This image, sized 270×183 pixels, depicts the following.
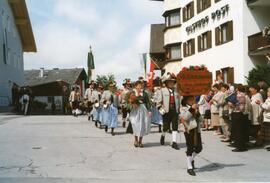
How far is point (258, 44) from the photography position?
1147 inches

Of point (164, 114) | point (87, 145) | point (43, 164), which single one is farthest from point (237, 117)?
point (43, 164)

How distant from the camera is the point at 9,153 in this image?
12.3 meters

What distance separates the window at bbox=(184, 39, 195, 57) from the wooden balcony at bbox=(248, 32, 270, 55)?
403 inches

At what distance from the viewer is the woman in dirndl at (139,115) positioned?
13.7 metres

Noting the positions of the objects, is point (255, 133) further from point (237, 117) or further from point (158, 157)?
point (158, 157)

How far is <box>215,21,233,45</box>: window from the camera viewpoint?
1264 inches

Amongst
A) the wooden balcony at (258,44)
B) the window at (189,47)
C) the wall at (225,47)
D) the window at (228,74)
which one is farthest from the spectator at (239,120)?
the window at (189,47)

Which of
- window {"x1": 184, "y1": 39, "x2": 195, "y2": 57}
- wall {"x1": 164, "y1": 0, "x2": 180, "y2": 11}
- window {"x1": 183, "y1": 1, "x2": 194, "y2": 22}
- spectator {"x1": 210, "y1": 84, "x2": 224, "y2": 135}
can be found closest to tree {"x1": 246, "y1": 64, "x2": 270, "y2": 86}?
spectator {"x1": 210, "y1": 84, "x2": 224, "y2": 135}

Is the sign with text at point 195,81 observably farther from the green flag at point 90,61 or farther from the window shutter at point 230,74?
the green flag at point 90,61

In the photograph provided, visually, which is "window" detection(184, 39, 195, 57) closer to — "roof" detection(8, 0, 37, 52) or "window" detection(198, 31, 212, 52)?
"window" detection(198, 31, 212, 52)

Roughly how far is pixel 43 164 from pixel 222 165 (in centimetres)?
362

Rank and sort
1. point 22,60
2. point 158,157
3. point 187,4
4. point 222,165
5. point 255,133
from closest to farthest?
point 222,165, point 158,157, point 255,133, point 187,4, point 22,60

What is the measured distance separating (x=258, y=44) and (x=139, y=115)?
17080mm

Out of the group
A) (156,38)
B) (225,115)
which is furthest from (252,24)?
(156,38)
